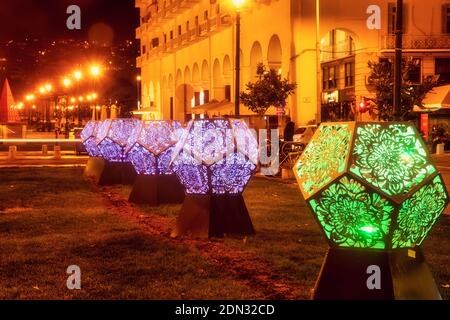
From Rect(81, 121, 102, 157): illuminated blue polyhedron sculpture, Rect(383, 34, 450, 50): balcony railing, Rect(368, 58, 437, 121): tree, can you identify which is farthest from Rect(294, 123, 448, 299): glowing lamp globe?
Rect(383, 34, 450, 50): balcony railing

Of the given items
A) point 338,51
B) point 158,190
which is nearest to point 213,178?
point 158,190

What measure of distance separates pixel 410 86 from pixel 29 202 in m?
23.1

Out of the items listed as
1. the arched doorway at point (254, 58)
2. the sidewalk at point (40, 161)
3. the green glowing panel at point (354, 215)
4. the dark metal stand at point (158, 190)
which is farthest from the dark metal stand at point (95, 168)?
the arched doorway at point (254, 58)

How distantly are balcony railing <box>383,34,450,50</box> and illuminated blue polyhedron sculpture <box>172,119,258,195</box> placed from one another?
3140 centimetres

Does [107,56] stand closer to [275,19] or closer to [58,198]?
[275,19]

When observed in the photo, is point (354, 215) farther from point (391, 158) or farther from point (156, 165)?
point (156, 165)

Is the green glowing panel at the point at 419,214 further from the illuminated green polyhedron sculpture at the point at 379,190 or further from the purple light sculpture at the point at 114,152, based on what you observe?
the purple light sculpture at the point at 114,152

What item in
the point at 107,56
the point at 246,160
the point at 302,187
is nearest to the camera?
the point at 302,187

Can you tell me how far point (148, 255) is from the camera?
8.73 m

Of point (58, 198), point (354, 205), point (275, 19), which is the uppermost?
point (275, 19)

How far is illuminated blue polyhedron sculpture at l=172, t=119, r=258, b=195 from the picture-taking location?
995 cm

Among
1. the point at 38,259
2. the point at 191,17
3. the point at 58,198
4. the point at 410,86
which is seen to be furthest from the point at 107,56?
the point at 38,259

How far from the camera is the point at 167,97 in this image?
A: 69375 mm

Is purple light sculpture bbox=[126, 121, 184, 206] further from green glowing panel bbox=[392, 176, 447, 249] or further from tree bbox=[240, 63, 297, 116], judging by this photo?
tree bbox=[240, 63, 297, 116]
